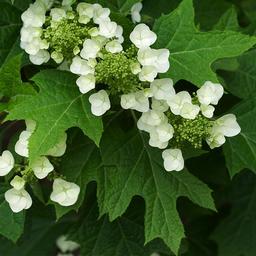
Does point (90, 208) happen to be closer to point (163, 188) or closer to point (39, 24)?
point (163, 188)

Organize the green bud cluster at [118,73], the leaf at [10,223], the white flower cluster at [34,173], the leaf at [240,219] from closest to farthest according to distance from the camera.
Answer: the green bud cluster at [118,73] → the white flower cluster at [34,173] → the leaf at [10,223] → the leaf at [240,219]

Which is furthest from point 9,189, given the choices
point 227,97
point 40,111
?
point 227,97

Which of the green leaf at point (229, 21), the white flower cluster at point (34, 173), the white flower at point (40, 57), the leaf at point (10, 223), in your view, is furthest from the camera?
the green leaf at point (229, 21)

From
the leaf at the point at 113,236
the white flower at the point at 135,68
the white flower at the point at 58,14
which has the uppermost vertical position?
the white flower at the point at 58,14

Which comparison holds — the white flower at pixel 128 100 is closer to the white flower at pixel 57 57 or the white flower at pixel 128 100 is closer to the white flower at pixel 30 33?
the white flower at pixel 57 57

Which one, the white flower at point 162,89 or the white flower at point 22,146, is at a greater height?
the white flower at point 162,89

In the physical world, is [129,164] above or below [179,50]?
below

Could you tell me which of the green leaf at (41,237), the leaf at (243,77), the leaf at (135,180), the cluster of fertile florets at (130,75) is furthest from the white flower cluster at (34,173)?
the green leaf at (41,237)

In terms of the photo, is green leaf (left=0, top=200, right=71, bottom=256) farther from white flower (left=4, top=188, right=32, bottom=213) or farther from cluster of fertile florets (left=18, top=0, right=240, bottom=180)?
cluster of fertile florets (left=18, top=0, right=240, bottom=180)
